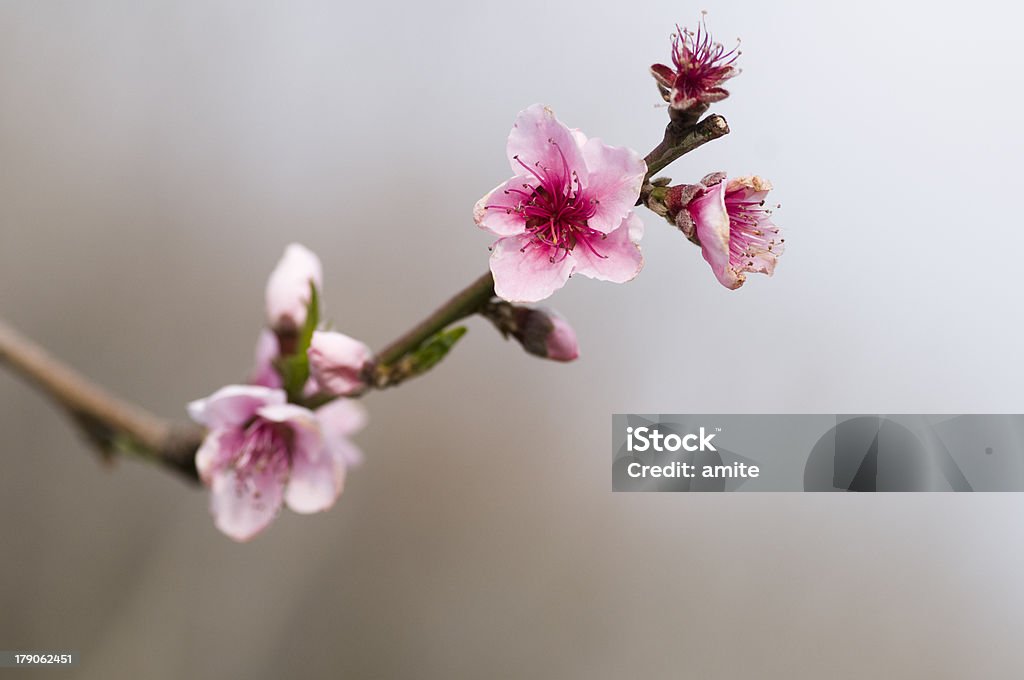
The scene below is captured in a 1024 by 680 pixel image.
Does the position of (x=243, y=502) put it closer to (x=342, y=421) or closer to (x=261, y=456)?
(x=261, y=456)

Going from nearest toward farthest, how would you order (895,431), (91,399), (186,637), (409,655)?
(91,399) < (895,431) < (186,637) < (409,655)

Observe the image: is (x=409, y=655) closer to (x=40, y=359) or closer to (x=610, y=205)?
(x=40, y=359)

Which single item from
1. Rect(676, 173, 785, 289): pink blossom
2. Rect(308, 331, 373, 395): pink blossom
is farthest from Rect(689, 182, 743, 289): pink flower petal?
Rect(308, 331, 373, 395): pink blossom

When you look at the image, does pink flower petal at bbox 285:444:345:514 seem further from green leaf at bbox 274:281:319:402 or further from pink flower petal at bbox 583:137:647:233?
pink flower petal at bbox 583:137:647:233

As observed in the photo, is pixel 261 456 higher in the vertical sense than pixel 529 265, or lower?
lower

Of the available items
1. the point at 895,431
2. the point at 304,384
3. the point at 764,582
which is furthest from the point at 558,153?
the point at 764,582

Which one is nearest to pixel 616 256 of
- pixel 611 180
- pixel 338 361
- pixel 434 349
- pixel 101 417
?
pixel 611 180
